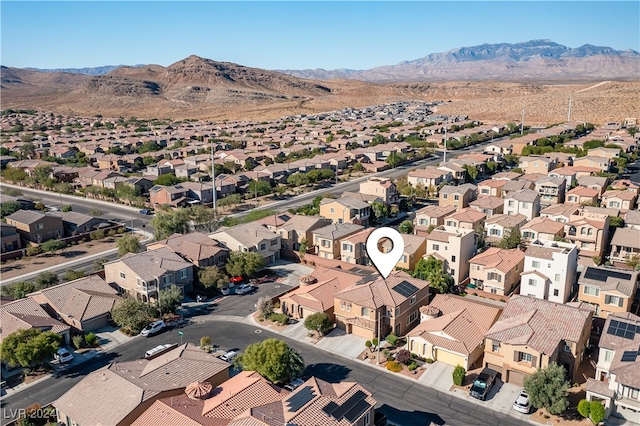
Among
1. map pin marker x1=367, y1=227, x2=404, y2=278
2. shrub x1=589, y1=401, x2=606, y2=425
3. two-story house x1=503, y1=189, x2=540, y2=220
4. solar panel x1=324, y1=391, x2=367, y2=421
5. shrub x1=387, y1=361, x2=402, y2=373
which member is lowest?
shrub x1=387, y1=361, x2=402, y2=373

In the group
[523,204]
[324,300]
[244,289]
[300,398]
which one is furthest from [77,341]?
[523,204]

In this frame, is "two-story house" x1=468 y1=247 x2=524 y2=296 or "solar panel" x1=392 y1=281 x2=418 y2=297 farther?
"two-story house" x1=468 y1=247 x2=524 y2=296

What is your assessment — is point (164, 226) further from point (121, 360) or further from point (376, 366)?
point (376, 366)

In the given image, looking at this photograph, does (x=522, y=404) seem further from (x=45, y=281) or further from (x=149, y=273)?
(x=45, y=281)

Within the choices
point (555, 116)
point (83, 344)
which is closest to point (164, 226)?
point (83, 344)

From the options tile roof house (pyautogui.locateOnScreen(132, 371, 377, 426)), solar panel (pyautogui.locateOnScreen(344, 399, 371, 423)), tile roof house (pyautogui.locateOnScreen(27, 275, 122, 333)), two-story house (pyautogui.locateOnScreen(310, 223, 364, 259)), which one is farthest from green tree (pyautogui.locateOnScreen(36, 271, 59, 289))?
solar panel (pyautogui.locateOnScreen(344, 399, 371, 423))

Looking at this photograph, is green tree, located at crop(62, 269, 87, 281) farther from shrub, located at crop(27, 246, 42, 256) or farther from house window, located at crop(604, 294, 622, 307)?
house window, located at crop(604, 294, 622, 307)

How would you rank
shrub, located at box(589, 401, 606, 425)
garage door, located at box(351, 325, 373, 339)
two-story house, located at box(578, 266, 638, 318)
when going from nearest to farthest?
shrub, located at box(589, 401, 606, 425)
garage door, located at box(351, 325, 373, 339)
two-story house, located at box(578, 266, 638, 318)
